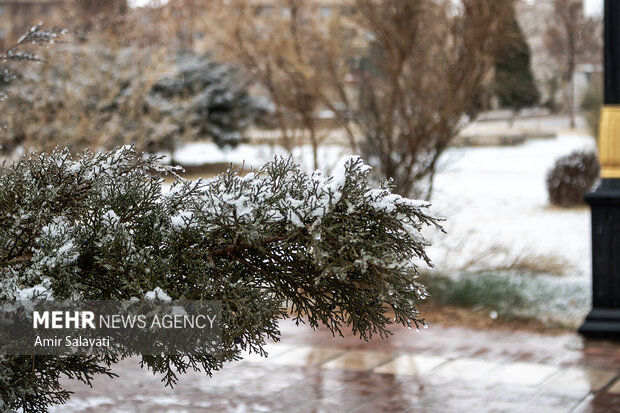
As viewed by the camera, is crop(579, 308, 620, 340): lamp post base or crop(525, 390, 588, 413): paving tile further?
crop(579, 308, 620, 340): lamp post base

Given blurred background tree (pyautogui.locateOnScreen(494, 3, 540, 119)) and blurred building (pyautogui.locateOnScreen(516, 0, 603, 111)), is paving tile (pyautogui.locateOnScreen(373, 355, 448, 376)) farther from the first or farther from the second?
blurred building (pyautogui.locateOnScreen(516, 0, 603, 111))

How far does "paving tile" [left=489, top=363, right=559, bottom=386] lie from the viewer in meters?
4.76

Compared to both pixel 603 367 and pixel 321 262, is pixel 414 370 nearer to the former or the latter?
pixel 603 367

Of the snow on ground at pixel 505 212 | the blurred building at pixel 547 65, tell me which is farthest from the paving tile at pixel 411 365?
the blurred building at pixel 547 65

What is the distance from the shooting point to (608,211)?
5691 millimetres

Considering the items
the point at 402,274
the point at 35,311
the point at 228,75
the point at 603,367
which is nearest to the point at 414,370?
the point at 603,367

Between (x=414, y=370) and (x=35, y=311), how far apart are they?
3.01m

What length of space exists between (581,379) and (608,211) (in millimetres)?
1395

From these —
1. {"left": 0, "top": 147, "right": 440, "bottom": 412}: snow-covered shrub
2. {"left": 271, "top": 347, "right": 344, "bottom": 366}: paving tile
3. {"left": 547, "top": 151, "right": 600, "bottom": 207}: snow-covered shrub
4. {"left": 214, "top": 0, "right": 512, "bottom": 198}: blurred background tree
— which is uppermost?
{"left": 214, "top": 0, "right": 512, "bottom": 198}: blurred background tree

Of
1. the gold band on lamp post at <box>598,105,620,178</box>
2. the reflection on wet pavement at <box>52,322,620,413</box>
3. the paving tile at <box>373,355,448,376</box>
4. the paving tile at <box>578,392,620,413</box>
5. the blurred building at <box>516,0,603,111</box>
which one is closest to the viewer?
the paving tile at <box>578,392,620,413</box>

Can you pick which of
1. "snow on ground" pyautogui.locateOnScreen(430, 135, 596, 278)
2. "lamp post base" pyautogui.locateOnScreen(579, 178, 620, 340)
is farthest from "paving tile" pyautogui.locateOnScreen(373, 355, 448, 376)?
"snow on ground" pyautogui.locateOnScreen(430, 135, 596, 278)

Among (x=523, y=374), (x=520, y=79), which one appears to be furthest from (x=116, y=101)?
(x=523, y=374)

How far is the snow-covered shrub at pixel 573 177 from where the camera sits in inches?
555

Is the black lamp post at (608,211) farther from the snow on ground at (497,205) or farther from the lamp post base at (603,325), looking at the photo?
the snow on ground at (497,205)
